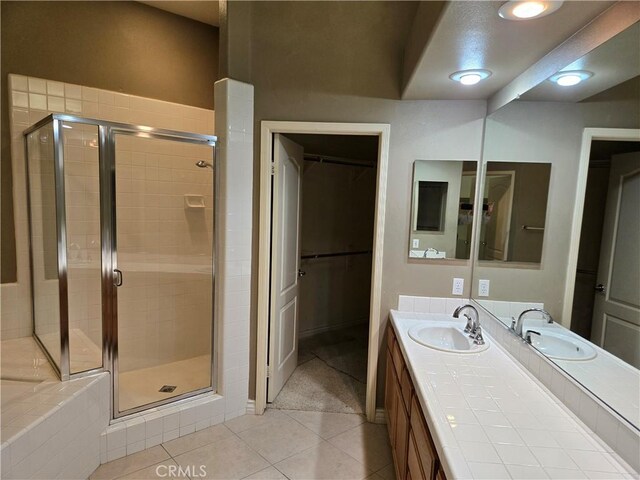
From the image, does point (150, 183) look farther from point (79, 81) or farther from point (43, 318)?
point (43, 318)

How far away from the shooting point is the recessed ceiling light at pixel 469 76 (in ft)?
6.07

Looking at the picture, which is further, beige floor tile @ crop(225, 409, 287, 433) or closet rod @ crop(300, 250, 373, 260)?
closet rod @ crop(300, 250, 373, 260)

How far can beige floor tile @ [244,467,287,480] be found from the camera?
2.04 m

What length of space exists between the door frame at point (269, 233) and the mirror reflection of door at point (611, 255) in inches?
50.2

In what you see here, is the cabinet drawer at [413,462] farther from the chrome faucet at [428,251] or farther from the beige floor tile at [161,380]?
the beige floor tile at [161,380]

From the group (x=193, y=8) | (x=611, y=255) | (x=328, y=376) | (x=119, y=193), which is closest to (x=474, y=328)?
(x=611, y=255)

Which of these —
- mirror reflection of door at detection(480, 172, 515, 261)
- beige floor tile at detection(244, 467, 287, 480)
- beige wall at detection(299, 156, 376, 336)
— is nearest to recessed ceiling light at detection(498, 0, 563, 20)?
mirror reflection of door at detection(480, 172, 515, 261)

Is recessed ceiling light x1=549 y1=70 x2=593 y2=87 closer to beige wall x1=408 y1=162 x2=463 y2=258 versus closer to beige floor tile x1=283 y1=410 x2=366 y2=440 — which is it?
beige wall x1=408 y1=162 x2=463 y2=258

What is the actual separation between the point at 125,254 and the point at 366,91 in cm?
215

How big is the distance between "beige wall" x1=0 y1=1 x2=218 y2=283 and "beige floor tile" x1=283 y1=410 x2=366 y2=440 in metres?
2.31

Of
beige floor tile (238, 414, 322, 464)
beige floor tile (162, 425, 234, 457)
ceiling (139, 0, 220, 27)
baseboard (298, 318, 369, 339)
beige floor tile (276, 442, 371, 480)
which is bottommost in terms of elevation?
beige floor tile (162, 425, 234, 457)

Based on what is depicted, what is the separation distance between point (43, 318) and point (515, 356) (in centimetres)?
300

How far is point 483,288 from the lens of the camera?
2293mm

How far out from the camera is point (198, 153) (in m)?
2.67
